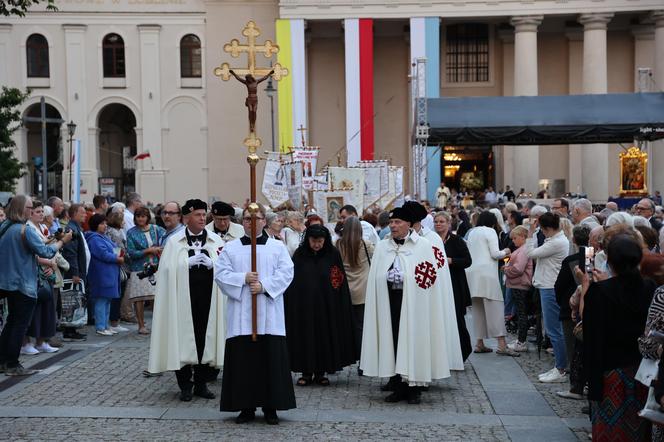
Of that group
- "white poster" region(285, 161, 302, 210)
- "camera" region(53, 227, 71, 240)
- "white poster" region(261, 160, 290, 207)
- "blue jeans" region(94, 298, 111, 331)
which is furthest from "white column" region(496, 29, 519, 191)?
"camera" region(53, 227, 71, 240)

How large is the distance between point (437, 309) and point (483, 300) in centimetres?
292

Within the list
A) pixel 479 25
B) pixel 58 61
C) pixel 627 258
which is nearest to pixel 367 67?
pixel 479 25

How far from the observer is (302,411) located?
8.47 m

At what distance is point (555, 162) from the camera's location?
42156 mm

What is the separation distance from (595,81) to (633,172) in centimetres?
1251

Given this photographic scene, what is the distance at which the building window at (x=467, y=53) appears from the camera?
4212 cm

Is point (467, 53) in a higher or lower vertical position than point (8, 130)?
higher

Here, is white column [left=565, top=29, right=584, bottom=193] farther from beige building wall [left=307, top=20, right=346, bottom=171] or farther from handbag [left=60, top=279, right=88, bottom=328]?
handbag [left=60, top=279, right=88, bottom=328]

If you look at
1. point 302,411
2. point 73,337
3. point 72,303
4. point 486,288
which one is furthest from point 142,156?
point 302,411

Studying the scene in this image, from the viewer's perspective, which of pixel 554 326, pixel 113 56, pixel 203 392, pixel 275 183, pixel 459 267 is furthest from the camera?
pixel 113 56

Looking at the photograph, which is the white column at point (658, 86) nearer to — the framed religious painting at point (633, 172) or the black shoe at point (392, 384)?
the framed religious painting at point (633, 172)

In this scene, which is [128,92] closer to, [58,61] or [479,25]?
[58,61]

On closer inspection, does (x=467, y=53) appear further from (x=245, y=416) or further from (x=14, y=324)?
(x=245, y=416)

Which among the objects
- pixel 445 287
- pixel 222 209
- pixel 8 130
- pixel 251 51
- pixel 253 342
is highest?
pixel 8 130
